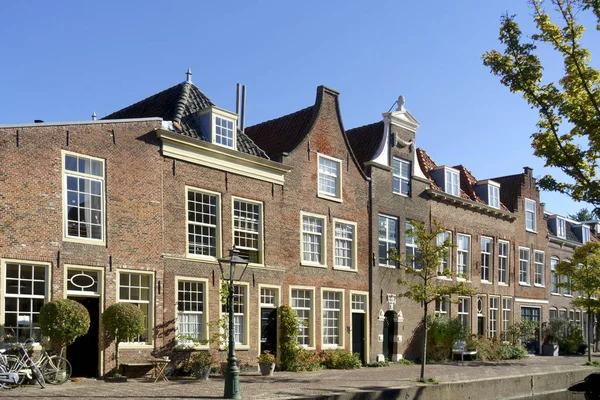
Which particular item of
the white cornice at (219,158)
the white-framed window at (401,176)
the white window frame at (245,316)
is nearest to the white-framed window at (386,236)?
the white-framed window at (401,176)

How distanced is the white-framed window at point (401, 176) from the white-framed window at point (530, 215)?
1189 cm

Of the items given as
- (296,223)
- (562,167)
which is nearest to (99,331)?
(296,223)

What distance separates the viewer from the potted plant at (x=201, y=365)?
64.6 ft

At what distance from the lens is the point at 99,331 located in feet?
61.0

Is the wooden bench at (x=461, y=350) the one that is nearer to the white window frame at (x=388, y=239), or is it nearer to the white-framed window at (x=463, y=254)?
the white-framed window at (x=463, y=254)

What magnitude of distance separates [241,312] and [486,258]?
1706 cm

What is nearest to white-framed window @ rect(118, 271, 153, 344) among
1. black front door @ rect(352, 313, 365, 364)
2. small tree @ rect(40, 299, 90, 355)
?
small tree @ rect(40, 299, 90, 355)

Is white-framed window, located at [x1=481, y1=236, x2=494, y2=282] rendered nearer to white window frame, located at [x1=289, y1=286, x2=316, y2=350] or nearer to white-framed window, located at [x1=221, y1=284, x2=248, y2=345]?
white window frame, located at [x1=289, y1=286, x2=316, y2=350]

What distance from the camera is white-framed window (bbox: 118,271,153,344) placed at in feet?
64.0

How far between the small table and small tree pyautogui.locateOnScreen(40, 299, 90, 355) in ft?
7.91

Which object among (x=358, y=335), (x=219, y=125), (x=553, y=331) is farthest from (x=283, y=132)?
(x=553, y=331)

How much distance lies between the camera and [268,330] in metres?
23.8

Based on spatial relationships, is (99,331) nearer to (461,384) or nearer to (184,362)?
(184,362)

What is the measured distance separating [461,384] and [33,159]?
13275 mm
